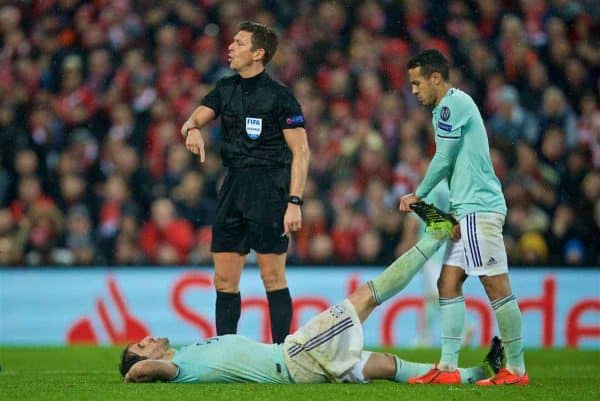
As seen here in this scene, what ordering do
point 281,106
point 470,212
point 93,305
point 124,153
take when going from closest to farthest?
point 470,212 → point 281,106 → point 93,305 → point 124,153

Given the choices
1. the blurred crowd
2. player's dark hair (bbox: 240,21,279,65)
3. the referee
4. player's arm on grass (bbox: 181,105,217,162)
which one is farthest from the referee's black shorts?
the blurred crowd

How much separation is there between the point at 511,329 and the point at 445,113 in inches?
51.8

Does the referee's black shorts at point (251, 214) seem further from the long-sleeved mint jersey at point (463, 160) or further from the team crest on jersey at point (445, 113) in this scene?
the team crest on jersey at point (445, 113)

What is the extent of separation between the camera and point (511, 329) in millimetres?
7102

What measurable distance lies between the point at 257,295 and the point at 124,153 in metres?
2.54

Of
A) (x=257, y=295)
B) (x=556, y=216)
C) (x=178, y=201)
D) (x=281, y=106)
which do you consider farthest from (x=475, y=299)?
(x=281, y=106)

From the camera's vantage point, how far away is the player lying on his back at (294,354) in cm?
664

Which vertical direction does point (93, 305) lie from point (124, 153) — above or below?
below

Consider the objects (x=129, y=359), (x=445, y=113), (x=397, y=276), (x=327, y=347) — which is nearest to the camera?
(x=327, y=347)

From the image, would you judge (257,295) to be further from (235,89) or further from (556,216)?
(235,89)

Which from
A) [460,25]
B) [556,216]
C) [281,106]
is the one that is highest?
[460,25]

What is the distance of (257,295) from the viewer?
505 inches

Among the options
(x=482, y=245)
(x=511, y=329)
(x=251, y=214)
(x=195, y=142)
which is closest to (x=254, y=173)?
(x=251, y=214)

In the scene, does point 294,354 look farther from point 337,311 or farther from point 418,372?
point 418,372
